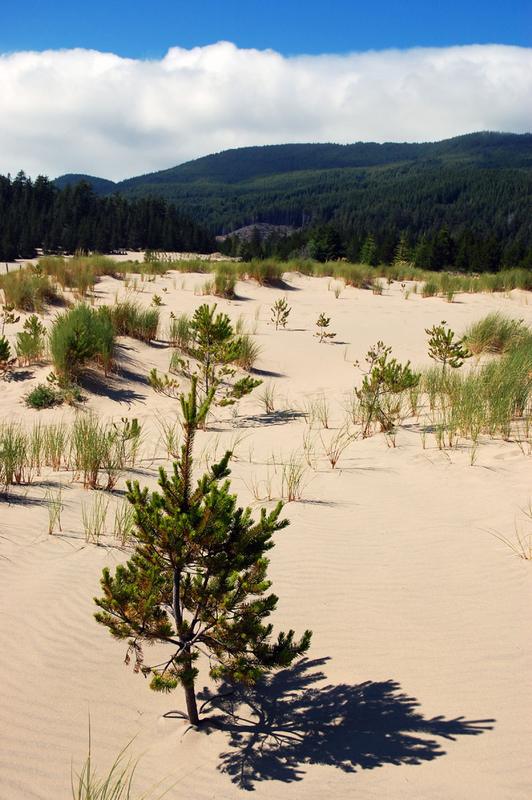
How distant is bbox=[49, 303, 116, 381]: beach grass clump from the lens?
746 centimetres

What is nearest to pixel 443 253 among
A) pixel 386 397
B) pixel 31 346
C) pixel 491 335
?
pixel 491 335

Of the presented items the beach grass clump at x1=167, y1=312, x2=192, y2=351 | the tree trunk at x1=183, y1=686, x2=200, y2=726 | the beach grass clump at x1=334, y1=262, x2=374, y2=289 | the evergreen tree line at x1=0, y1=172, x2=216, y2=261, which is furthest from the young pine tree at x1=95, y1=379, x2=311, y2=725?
the evergreen tree line at x1=0, y1=172, x2=216, y2=261

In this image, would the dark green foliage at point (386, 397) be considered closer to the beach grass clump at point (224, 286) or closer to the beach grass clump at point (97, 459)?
the beach grass clump at point (97, 459)

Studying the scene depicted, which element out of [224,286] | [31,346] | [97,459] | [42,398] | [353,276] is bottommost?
[97,459]

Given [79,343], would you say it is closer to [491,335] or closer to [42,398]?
[42,398]

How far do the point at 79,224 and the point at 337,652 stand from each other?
158 ft

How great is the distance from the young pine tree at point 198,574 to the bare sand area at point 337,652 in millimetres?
313

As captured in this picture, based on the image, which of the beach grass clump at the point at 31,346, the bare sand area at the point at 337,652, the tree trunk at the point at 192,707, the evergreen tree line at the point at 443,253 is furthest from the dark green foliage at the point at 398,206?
the tree trunk at the point at 192,707

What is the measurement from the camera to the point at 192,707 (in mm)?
2174

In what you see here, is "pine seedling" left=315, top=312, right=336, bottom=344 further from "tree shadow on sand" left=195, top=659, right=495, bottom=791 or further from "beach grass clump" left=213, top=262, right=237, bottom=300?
"tree shadow on sand" left=195, top=659, right=495, bottom=791

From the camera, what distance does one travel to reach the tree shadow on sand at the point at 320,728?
77.3 inches

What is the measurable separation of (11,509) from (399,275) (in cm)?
2062

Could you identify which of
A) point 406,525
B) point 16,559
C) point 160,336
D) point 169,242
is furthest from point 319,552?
point 169,242

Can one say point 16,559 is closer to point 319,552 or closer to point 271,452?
point 319,552
